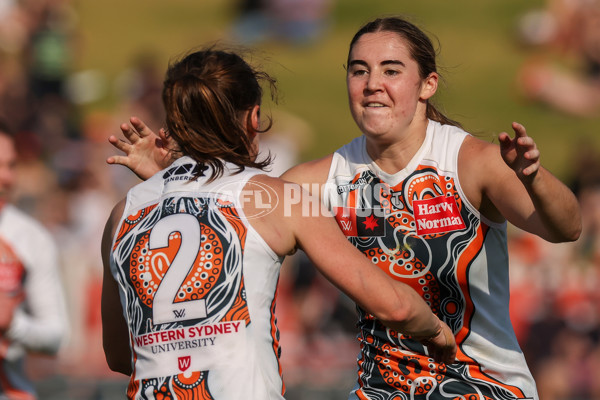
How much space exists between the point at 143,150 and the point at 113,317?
0.69 meters

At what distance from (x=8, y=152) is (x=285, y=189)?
278 centimetres

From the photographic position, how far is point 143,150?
11.2 ft

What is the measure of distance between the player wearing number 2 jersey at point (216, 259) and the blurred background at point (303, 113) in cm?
563

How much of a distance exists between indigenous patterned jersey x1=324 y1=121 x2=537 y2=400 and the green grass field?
8616 millimetres

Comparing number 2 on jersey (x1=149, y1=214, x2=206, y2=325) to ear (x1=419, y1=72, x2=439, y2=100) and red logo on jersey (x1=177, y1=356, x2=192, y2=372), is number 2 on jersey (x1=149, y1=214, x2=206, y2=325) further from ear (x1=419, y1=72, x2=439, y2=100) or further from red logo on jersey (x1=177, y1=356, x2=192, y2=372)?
ear (x1=419, y1=72, x2=439, y2=100)

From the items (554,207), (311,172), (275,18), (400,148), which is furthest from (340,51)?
(554,207)

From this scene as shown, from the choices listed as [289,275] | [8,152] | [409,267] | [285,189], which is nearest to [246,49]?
[285,189]

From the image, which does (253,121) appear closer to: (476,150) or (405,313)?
(405,313)

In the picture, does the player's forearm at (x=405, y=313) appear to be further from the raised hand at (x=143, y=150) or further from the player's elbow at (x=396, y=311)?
the raised hand at (x=143, y=150)

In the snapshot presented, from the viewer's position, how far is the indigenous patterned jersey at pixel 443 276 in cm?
344

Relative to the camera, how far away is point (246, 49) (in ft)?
11.2

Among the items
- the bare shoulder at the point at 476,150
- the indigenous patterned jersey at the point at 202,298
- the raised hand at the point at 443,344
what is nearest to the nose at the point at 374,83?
the bare shoulder at the point at 476,150

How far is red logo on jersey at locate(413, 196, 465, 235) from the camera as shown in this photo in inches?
135

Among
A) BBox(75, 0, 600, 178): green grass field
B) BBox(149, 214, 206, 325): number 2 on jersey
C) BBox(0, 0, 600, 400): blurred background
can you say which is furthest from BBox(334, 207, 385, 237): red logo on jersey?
BBox(75, 0, 600, 178): green grass field
